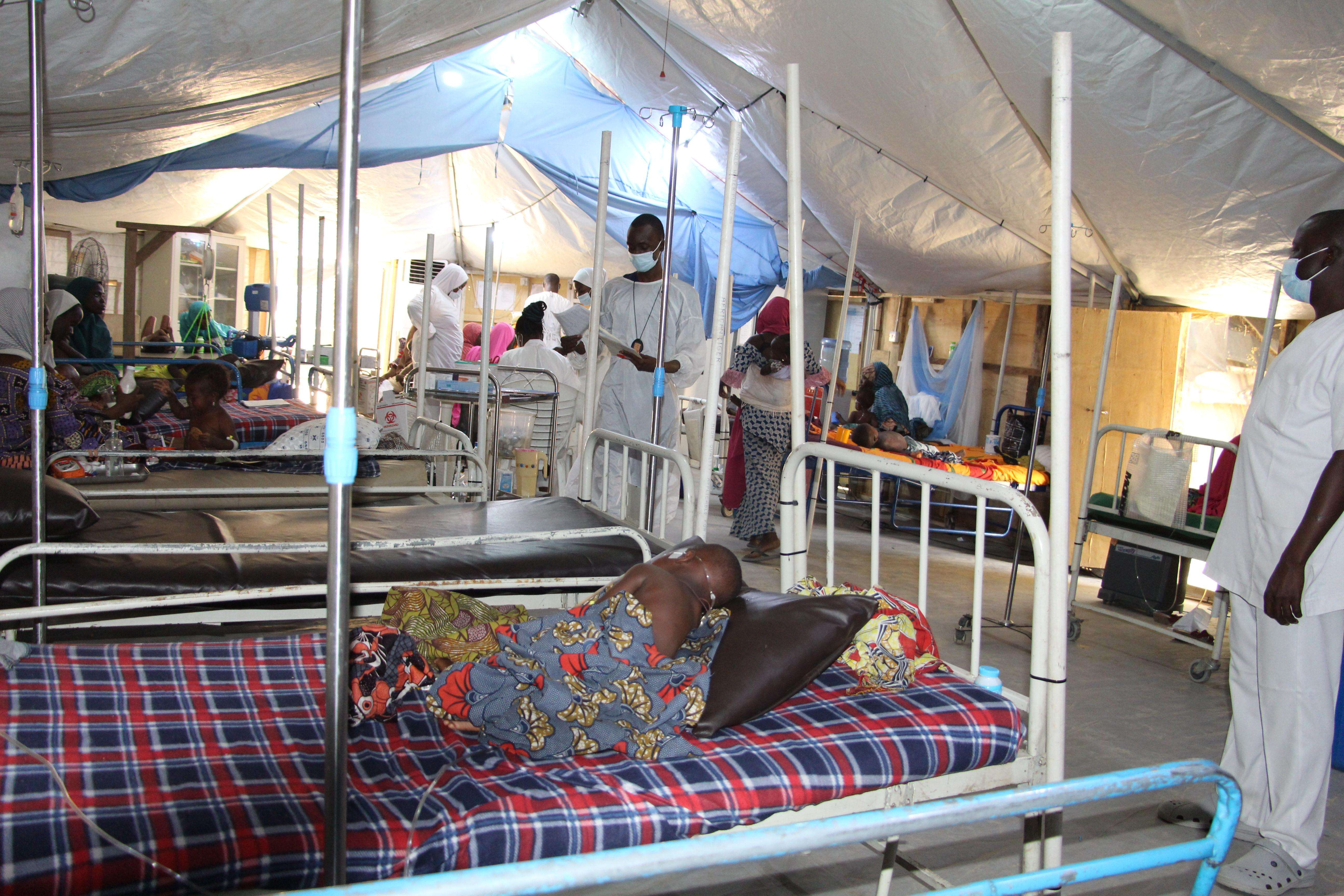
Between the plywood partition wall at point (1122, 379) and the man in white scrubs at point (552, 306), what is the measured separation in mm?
4290

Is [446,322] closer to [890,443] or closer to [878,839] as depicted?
[890,443]

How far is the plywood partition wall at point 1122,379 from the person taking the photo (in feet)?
21.0

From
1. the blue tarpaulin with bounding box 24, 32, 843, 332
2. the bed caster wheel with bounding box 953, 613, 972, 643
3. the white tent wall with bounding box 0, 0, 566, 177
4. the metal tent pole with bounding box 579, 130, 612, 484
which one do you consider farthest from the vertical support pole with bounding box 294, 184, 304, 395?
the bed caster wheel with bounding box 953, 613, 972, 643

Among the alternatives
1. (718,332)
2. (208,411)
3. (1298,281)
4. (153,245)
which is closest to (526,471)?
(208,411)

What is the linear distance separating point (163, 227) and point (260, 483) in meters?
7.90

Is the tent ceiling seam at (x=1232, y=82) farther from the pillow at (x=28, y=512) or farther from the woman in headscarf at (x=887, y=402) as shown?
the pillow at (x=28, y=512)

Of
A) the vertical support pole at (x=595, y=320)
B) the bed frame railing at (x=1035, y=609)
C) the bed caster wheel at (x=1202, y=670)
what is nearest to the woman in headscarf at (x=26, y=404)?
the vertical support pole at (x=595, y=320)

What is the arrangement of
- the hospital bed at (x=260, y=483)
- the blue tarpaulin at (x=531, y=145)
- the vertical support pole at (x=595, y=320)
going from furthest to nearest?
1. the blue tarpaulin at (x=531, y=145)
2. the vertical support pole at (x=595, y=320)
3. the hospital bed at (x=260, y=483)

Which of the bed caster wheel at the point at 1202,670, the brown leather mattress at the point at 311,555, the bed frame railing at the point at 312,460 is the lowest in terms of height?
the bed caster wheel at the point at 1202,670

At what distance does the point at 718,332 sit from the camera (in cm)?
281

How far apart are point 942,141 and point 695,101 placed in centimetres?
225

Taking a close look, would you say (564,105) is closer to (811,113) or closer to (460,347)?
(460,347)

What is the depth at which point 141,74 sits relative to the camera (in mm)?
3701

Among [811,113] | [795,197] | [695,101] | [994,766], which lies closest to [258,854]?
[994,766]
